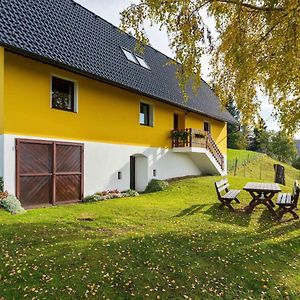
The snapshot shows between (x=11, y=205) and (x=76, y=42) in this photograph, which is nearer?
(x=11, y=205)

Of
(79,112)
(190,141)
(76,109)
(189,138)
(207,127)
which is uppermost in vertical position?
(207,127)

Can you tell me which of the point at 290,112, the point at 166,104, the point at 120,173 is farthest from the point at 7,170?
the point at 166,104

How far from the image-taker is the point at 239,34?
22.4 feet

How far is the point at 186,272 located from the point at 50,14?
11.1m

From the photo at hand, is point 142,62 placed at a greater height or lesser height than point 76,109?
greater

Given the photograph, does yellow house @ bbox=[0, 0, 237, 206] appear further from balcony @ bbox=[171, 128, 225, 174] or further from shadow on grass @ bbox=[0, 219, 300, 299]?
shadow on grass @ bbox=[0, 219, 300, 299]

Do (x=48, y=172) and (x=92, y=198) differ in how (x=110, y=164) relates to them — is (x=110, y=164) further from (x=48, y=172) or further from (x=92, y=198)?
(x=48, y=172)

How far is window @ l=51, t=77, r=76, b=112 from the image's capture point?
11328 mm

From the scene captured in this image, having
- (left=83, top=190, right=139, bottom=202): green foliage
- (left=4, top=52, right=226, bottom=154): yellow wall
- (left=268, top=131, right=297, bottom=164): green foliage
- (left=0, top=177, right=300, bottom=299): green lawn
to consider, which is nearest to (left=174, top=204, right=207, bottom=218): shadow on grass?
(left=0, top=177, right=300, bottom=299): green lawn

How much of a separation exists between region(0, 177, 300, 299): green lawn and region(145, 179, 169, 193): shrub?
21.7 ft

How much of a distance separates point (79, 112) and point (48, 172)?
109 inches

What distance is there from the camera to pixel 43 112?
10711 millimetres

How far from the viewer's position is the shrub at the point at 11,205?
8.79 metres

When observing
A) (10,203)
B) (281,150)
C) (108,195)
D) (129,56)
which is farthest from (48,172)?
(281,150)
